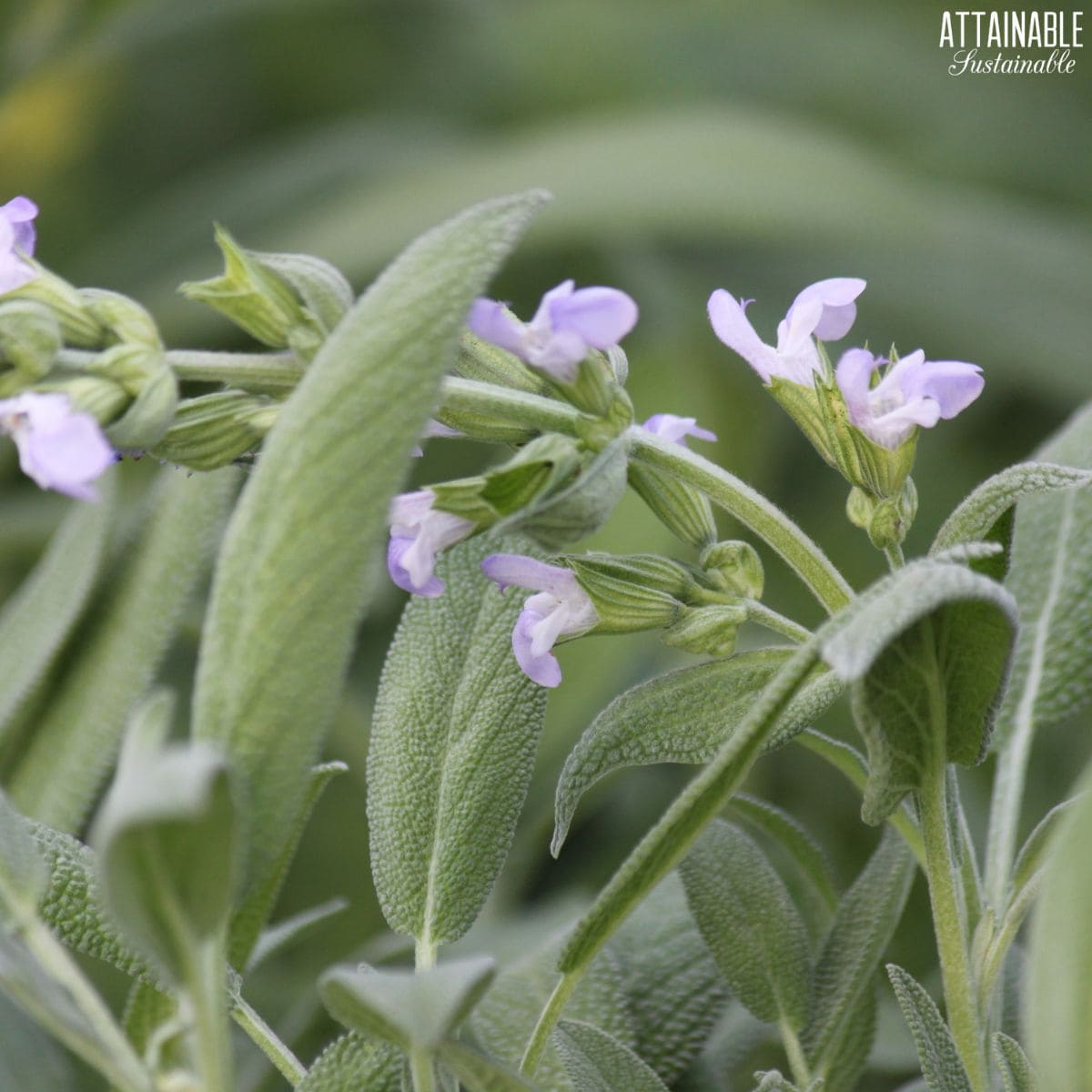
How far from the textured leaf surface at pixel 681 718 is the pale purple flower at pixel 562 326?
0.22 ft

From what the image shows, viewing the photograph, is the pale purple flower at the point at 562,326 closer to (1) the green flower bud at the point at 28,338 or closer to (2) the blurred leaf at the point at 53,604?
(1) the green flower bud at the point at 28,338

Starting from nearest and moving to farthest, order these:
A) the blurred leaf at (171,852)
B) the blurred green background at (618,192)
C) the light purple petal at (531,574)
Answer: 1. the blurred leaf at (171,852)
2. the light purple petal at (531,574)
3. the blurred green background at (618,192)

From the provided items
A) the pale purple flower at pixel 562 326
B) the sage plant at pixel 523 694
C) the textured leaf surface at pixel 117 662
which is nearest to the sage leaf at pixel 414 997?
the sage plant at pixel 523 694

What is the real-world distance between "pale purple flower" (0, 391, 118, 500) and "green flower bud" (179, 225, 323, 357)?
0.04 meters

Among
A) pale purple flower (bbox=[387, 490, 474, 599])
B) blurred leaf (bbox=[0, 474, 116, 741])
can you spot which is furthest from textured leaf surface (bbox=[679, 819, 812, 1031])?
blurred leaf (bbox=[0, 474, 116, 741])

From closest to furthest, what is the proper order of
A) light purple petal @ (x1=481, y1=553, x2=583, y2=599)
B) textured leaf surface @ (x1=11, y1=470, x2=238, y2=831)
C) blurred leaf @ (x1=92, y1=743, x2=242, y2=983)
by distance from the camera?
blurred leaf @ (x1=92, y1=743, x2=242, y2=983) < light purple petal @ (x1=481, y1=553, x2=583, y2=599) < textured leaf surface @ (x1=11, y1=470, x2=238, y2=831)

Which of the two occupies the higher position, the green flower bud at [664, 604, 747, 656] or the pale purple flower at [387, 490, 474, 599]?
the pale purple flower at [387, 490, 474, 599]

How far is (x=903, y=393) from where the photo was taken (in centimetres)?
28

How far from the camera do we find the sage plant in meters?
0.21

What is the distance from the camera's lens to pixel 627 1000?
0.34 metres

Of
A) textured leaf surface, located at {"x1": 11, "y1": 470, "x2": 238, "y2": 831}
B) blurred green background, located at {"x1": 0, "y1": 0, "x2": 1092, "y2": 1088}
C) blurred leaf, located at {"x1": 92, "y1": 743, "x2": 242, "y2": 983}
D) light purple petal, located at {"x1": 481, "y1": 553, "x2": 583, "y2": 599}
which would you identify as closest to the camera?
blurred leaf, located at {"x1": 92, "y1": 743, "x2": 242, "y2": 983}

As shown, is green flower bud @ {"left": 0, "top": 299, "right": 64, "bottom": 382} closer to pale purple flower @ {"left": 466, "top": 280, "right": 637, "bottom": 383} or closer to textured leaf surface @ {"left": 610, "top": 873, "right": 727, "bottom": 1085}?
pale purple flower @ {"left": 466, "top": 280, "right": 637, "bottom": 383}

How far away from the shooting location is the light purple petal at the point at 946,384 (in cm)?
27

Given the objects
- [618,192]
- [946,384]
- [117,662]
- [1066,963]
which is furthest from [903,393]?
[618,192]
